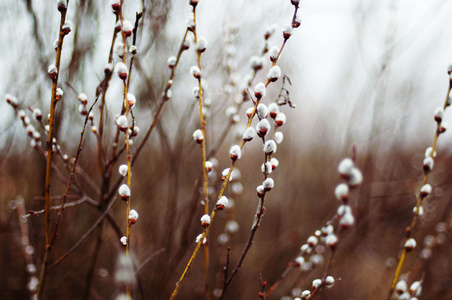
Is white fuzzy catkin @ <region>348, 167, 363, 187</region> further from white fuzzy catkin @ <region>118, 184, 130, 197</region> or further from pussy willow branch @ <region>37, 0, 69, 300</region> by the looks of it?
pussy willow branch @ <region>37, 0, 69, 300</region>

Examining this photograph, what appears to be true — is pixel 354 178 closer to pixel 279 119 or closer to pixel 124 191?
pixel 279 119

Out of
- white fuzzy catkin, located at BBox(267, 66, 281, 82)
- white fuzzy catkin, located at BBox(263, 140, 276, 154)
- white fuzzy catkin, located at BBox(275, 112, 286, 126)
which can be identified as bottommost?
white fuzzy catkin, located at BBox(263, 140, 276, 154)

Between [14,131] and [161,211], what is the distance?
6.08 ft

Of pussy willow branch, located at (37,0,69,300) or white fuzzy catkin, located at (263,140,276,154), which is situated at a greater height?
white fuzzy catkin, located at (263,140,276,154)

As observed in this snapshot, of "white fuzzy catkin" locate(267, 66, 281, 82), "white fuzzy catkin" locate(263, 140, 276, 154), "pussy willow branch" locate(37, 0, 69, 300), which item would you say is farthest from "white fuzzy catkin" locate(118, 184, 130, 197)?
"white fuzzy catkin" locate(267, 66, 281, 82)

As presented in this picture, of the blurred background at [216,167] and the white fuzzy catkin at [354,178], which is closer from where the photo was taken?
the white fuzzy catkin at [354,178]

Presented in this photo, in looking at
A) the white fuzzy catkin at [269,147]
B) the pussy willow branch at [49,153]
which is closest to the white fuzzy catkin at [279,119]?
the white fuzzy catkin at [269,147]

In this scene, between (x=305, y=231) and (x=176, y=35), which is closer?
(x=176, y=35)

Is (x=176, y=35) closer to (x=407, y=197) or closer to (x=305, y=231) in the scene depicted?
(x=305, y=231)

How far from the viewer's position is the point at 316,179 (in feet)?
15.6

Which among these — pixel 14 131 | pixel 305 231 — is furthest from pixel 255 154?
pixel 14 131

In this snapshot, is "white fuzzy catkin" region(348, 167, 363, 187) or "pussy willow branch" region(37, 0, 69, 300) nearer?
"white fuzzy catkin" region(348, 167, 363, 187)

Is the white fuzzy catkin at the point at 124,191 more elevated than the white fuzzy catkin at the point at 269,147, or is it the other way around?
the white fuzzy catkin at the point at 269,147

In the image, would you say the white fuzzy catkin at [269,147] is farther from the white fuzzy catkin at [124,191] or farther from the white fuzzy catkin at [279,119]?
the white fuzzy catkin at [124,191]
